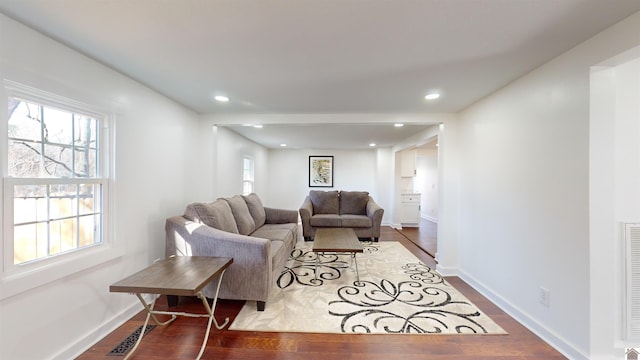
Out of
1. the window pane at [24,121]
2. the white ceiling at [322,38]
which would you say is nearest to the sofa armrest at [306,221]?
the white ceiling at [322,38]

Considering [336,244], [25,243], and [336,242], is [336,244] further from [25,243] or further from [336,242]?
[25,243]

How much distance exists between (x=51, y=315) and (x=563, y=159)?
369 centimetres

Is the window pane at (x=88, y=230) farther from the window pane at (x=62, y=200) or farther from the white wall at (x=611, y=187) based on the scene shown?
the white wall at (x=611, y=187)

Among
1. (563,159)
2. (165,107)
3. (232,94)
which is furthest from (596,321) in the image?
(165,107)

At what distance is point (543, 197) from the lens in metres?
1.99

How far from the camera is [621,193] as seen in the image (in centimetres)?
165

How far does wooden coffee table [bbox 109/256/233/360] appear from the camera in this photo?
154cm

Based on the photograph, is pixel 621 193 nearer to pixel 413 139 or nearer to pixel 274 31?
pixel 274 31

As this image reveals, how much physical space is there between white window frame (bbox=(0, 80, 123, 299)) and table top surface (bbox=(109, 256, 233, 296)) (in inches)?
17.0

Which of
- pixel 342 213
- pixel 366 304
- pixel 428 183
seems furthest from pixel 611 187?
pixel 428 183

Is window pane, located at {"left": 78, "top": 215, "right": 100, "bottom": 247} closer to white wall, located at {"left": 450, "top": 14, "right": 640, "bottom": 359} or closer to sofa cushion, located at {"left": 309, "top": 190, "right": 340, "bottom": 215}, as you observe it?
white wall, located at {"left": 450, "top": 14, "right": 640, "bottom": 359}

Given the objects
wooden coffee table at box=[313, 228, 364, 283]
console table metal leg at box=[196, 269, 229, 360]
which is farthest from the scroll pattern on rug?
console table metal leg at box=[196, 269, 229, 360]

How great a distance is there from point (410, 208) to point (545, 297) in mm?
4658

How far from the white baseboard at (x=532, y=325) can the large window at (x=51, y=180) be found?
3.62 meters
